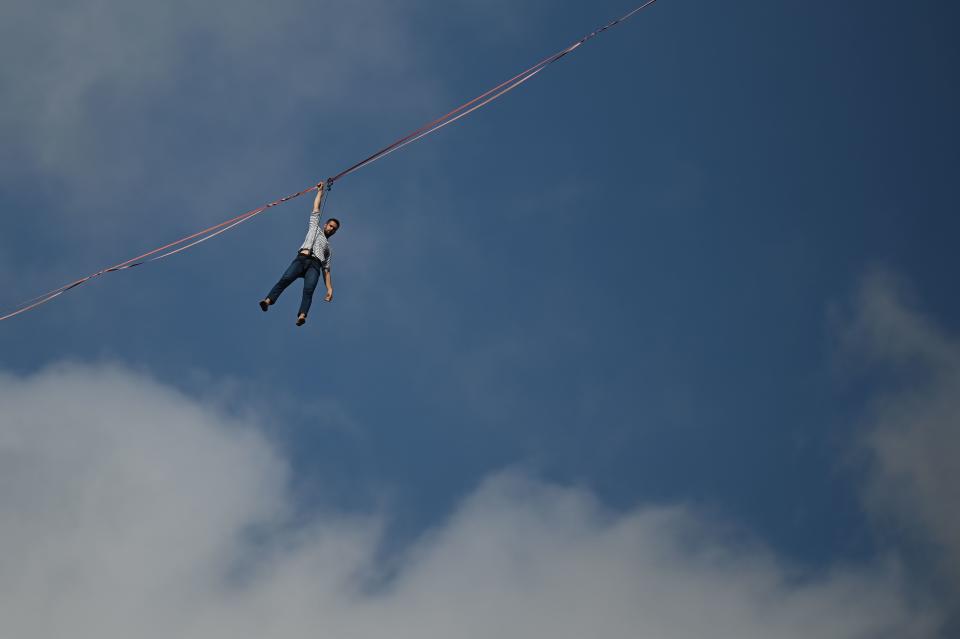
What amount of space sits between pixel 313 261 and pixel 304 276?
28 centimetres

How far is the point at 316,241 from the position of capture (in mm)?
24281

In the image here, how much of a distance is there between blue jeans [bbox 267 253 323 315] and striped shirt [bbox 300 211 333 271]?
3.7 inches

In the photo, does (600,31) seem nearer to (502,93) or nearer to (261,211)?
(502,93)

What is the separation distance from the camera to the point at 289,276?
24031 millimetres

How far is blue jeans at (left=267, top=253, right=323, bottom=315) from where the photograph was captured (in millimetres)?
23859

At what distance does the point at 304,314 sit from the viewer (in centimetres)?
2367

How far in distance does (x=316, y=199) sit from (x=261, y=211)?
103 cm

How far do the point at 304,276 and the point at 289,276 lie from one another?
0.33 meters

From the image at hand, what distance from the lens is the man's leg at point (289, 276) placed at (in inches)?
933

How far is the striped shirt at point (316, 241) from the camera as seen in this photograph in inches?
952

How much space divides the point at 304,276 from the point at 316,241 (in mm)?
601

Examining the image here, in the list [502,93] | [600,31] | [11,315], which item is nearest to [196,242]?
[11,315]

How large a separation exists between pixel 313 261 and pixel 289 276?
1.67ft

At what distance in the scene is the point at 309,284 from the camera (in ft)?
79.3
